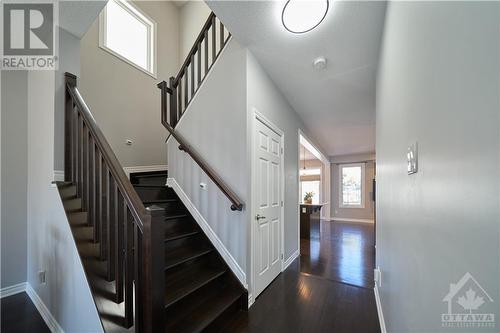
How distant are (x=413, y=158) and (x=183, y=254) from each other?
215cm

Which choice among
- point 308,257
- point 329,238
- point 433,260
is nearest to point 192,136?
point 433,260

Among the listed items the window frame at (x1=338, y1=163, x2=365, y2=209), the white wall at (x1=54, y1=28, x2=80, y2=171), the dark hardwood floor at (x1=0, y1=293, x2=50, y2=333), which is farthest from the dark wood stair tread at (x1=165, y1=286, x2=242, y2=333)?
the window frame at (x1=338, y1=163, x2=365, y2=209)

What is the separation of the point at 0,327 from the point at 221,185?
2.17 metres

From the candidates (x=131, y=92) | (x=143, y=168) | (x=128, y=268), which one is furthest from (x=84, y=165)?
(x=131, y=92)

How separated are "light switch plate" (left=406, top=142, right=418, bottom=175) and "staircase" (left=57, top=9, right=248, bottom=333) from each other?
4.10ft

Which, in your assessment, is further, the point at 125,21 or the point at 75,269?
the point at 125,21

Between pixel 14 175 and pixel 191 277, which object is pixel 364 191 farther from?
pixel 14 175

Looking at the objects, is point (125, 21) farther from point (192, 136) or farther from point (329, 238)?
point (329, 238)

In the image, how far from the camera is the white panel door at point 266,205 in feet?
8.13

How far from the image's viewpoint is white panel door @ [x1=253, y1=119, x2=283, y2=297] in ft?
8.13

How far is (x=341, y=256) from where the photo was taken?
154 inches

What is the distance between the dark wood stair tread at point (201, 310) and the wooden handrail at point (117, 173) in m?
1.04

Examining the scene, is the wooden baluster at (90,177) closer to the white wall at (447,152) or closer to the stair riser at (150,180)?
the stair riser at (150,180)

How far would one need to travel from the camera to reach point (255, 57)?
2514 millimetres
